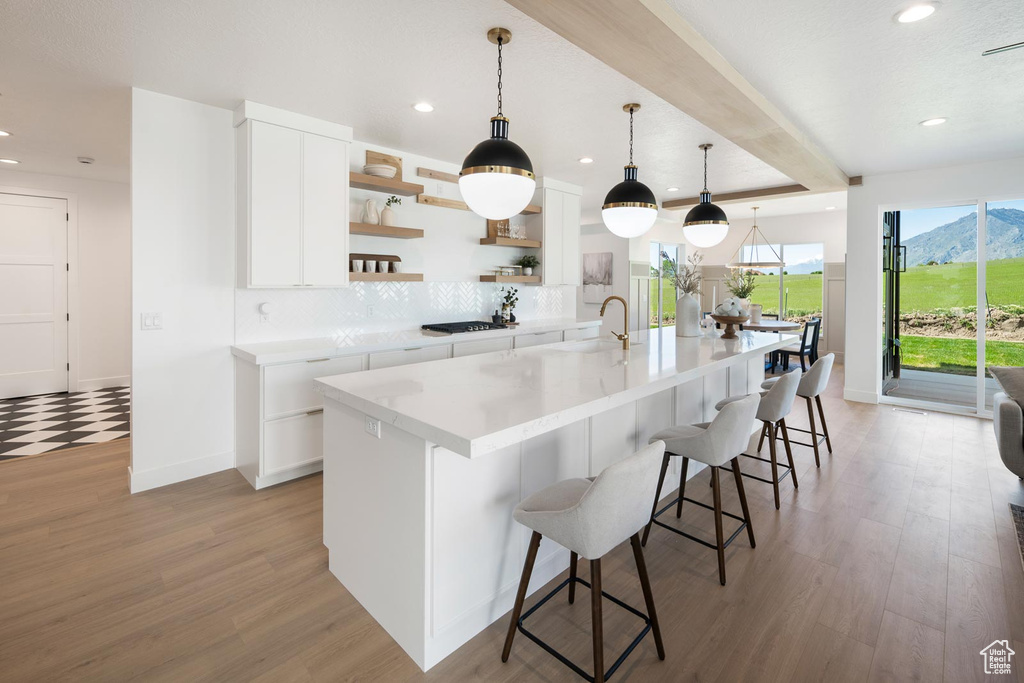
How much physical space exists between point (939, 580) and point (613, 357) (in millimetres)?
1781

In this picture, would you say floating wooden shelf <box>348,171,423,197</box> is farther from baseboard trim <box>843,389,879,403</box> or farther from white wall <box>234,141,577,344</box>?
baseboard trim <box>843,389,879,403</box>

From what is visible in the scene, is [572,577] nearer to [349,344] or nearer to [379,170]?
[349,344]

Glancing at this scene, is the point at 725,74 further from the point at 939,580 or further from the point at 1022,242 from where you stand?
the point at 1022,242

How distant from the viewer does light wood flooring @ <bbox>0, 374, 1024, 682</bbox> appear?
1782mm

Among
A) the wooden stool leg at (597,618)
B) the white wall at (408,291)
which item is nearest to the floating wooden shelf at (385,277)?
the white wall at (408,291)

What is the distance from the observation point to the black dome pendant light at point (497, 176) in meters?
2.15

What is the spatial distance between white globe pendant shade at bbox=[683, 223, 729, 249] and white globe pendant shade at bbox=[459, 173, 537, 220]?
6.67 ft

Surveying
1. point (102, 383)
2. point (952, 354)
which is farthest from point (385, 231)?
point (952, 354)

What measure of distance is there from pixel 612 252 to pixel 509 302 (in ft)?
11.5

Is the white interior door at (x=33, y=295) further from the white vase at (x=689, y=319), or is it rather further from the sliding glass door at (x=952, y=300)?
the sliding glass door at (x=952, y=300)

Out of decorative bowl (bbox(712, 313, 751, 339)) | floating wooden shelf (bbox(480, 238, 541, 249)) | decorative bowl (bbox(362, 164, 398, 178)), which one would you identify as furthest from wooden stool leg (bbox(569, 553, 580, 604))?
floating wooden shelf (bbox(480, 238, 541, 249))

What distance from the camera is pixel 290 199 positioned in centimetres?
353

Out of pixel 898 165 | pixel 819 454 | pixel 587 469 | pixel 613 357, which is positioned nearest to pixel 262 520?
pixel 587 469

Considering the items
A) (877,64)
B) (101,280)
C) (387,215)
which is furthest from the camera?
(101,280)
